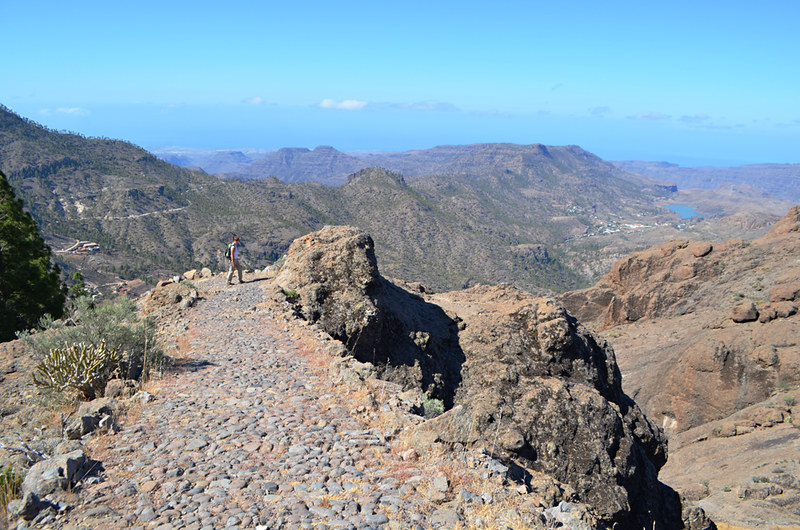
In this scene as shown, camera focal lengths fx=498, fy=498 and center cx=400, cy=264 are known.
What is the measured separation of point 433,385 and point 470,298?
12.9 m

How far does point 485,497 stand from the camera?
534cm

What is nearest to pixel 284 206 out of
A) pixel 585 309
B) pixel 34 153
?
pixel 34 153

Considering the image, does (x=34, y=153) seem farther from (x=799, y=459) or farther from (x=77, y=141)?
(x=799, y=459)

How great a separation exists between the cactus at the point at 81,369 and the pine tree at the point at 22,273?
618 inches

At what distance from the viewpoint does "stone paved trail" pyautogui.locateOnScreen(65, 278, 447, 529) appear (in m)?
5.00

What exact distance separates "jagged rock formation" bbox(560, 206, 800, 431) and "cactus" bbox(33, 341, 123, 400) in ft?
79.9

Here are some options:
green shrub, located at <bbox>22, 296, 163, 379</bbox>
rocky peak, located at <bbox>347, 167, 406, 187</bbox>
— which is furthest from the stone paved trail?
rocky peak, located at <bbox>347, 167, 406, 187</bbox>

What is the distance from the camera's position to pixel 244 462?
19.9 feet

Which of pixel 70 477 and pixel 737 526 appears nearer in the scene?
pixel 70 477

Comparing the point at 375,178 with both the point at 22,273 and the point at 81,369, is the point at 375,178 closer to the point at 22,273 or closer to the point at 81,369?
the point at 22,273

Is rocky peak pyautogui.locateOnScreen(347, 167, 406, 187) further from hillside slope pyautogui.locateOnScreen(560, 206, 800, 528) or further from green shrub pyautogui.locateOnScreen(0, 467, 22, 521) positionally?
green shrub pyautogui.locateOnScreen(0, 467, 22, 521)

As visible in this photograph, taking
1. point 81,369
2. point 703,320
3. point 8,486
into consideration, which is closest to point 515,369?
point 81,369

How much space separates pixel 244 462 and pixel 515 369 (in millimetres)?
8667

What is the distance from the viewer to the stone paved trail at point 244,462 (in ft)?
16.4
